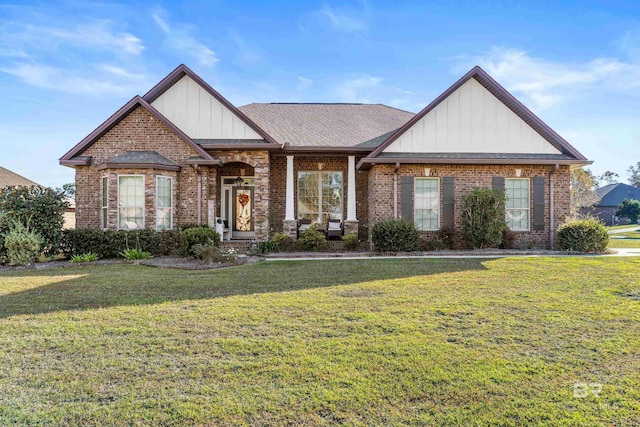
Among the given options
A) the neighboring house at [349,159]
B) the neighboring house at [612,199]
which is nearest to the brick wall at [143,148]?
the neighboring house at [349,159]

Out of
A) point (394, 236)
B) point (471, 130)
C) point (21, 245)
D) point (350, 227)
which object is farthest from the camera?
point (350, 227)

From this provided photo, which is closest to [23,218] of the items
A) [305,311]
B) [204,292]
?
[204,292]

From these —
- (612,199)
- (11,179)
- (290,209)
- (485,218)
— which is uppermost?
(11,179)

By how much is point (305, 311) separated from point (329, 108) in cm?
1510

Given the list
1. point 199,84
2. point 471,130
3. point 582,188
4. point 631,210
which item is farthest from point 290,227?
point 631,210

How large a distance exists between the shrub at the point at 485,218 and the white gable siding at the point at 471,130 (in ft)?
6.49

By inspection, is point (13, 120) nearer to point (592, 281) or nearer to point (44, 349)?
point (44, 349)

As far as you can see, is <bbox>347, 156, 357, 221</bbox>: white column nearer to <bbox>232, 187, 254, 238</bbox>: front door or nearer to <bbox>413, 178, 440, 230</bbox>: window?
<bbox>413, 178, 440, 230</bbox>: window

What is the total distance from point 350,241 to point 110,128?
9602 mm

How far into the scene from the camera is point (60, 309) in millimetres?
5453

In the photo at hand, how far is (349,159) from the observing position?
46.8 feet

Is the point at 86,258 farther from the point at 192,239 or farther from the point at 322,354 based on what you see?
the point at 322,354

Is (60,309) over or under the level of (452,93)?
under

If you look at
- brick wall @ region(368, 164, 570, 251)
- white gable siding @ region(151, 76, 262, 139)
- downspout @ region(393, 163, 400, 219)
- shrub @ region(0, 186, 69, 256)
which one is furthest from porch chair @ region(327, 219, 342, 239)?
shrub @ region(0, 186, 69, 256)
